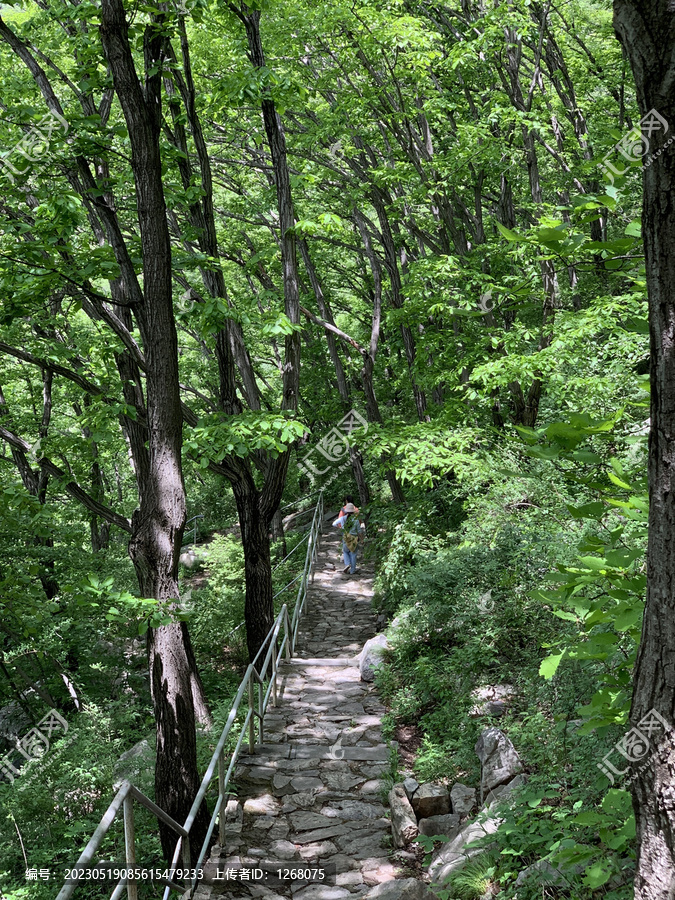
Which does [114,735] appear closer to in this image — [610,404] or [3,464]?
[610,404]

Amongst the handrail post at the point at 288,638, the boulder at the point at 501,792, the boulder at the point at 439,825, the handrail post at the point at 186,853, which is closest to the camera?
the boulder at the point at 501,792

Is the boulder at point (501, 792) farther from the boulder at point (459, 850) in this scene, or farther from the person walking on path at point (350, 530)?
the person walking on path at point (350, 530)

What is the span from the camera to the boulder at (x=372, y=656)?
914 cm

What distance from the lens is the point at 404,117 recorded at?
33.1ft

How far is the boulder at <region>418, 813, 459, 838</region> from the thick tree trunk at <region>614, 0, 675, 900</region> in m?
3.51

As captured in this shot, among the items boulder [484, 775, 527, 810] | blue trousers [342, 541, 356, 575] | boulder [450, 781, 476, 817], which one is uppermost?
blue trousers [342, 541, 356, 575]

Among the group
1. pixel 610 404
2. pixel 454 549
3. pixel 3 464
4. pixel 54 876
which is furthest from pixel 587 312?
pixel 3 464

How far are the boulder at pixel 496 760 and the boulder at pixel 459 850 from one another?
1.31 ft

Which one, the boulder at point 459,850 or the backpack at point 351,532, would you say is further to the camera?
the backpack at point 351,532

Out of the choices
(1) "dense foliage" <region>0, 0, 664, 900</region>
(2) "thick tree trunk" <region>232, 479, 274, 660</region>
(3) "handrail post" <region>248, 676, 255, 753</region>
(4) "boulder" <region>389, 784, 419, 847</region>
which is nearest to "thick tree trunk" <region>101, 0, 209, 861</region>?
(1) "dense foliage" <region>0, 0, 664, 900</region>

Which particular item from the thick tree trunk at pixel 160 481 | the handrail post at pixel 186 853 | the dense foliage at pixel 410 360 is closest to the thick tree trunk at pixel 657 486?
the dense foliage at pixel 410 360

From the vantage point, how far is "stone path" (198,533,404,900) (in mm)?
5012

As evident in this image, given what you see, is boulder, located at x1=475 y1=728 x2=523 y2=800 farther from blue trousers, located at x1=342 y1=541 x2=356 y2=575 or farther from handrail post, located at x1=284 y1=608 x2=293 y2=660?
blue trousers, located at x1=342 y1=541 x2=356 y2=575
